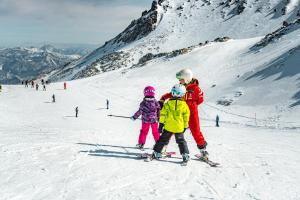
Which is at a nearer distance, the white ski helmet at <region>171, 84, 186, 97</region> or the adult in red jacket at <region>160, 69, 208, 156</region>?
the white ski helmet at <region>171, 84, 186, 97</region>

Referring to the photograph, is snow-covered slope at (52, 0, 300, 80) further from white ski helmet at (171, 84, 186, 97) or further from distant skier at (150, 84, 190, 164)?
white ski helmet at (171, 84, 186, 97)

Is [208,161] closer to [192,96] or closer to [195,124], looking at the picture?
[195,124]

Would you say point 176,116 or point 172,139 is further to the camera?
point 172,139

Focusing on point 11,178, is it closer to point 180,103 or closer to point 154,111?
point 180,103

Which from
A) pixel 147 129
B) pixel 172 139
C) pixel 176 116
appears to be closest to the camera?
pixel 176 116

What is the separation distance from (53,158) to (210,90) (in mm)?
36862

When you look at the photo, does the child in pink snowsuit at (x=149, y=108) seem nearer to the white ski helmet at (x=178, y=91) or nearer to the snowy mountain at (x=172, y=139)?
the snowy mountain at (x=172, y=139)

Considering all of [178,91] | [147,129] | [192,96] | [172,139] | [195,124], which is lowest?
[172,139]

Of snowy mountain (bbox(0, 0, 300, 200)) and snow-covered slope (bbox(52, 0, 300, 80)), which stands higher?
snow-covered slope (bbox(52, 0, 300, 80))

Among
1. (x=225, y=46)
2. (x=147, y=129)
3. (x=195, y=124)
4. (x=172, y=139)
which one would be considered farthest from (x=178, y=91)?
(x=225, y=46)

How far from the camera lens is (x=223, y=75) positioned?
5191cm

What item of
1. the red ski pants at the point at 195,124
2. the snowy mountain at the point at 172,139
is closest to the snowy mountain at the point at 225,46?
the snowy mountain at the point at 172,139

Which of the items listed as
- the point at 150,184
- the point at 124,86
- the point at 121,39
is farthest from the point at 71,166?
the point at 121,39

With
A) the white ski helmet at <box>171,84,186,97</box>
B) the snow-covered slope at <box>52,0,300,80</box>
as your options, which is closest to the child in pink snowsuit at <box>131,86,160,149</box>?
the white ski helmet at <box>171,84,186,97</box>
